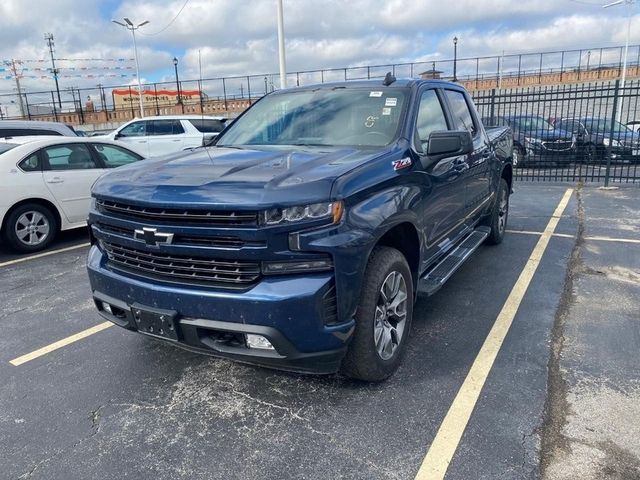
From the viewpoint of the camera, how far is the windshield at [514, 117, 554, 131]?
47.8 feet

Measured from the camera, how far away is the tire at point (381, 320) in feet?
9.74

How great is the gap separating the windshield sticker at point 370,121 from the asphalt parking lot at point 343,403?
5.43 ft

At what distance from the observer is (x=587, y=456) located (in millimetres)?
2598

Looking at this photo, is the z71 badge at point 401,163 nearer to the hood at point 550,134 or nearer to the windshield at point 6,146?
the windshield at point 6,146

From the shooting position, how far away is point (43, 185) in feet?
22.7

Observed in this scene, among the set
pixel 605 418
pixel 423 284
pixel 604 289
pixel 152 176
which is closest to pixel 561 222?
pixel 604 289

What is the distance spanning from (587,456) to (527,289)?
2606mm

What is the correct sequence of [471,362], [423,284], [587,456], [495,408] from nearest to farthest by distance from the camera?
[587,456]
[495,408]
[471,362]
[423,284]

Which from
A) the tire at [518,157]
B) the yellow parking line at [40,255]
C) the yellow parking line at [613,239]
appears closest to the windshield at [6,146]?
the yellow parking line at [40,255]

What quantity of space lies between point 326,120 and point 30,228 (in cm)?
492

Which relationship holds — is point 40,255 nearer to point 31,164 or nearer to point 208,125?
point 31,164

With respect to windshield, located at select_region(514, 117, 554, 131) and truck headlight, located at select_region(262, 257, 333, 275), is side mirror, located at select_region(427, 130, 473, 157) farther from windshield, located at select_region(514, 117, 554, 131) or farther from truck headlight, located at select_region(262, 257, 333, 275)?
windshield, located at select_region(514, 117, 554, 131)

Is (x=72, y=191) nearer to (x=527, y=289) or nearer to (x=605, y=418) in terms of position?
(x=527, y=289)

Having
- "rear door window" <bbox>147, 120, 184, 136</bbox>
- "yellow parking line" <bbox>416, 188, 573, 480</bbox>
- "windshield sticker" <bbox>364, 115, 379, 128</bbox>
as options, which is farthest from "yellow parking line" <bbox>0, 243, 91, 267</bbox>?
"rear door window" <bbox>147, 120, 184, 136</bbox>
